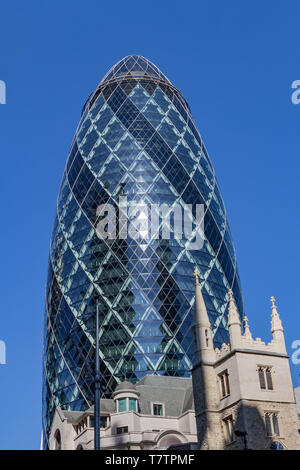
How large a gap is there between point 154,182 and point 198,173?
4720 mm

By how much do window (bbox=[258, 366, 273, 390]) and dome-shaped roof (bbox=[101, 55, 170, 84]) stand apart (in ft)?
154

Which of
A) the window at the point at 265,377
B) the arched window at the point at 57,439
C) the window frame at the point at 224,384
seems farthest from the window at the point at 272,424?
the arched window at the point at 57,439

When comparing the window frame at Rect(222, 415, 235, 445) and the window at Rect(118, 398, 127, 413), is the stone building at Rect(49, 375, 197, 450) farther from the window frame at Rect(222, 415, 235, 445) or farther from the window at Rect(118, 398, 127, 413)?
the window frame at Rect(222, 415, 235, 445)

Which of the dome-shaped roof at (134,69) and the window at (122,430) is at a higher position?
the dome-shaped roof at (134,69)

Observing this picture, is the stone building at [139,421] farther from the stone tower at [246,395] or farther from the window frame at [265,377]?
the window frame at [265,377]

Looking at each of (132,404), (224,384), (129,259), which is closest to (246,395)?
(224,384)

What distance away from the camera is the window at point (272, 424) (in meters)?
33.7

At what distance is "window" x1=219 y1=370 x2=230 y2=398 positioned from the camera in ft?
117

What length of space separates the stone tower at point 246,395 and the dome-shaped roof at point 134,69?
44.5 metres

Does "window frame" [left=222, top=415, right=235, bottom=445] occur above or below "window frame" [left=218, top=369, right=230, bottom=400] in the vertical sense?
below

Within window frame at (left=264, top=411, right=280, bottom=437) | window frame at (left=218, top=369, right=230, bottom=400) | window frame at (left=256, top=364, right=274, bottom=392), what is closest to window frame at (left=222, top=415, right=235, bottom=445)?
window frame at (left=218, top=369, right=230, bottom=400)

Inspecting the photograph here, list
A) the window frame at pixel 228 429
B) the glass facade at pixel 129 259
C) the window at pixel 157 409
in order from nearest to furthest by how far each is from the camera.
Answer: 1. the window frame at pixel 228 429
2. the window at pixel 157 409
3. the glass facade at pixel 129 259

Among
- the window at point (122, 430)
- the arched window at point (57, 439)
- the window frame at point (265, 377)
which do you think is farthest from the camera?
the arched window at point (57, 439)

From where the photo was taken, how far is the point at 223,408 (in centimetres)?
3553
